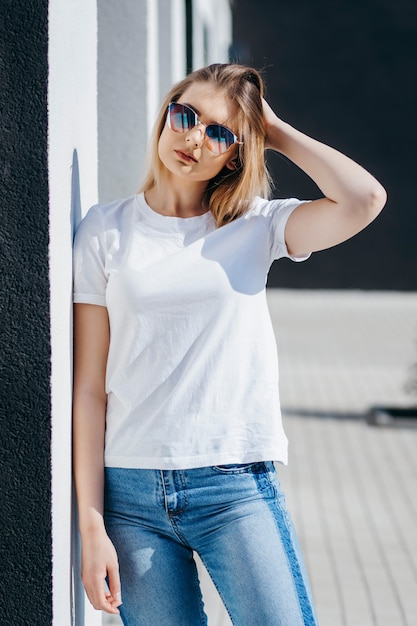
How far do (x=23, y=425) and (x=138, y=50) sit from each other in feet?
8.27

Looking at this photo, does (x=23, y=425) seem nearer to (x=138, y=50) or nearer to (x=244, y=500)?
(x=244, y=500)

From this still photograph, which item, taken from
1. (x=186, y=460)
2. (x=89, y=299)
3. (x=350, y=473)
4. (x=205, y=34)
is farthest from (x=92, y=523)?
(x=205, y=34)

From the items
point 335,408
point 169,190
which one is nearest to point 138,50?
point 169,190

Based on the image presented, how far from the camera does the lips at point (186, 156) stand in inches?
89.7

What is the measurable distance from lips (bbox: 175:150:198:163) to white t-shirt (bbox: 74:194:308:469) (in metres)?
0.17

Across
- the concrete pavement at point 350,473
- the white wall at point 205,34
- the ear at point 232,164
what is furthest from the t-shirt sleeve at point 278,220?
the white wall at point 205,34

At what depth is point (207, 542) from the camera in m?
2.17

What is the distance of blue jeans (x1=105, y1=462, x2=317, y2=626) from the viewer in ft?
6.94

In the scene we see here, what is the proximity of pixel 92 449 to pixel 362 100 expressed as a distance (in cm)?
1693

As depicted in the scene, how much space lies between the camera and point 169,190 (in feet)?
7.72

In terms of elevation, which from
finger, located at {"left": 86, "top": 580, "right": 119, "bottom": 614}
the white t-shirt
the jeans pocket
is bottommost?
finger, located at {"left": 86, "top": 580, "right": 119, "bottom": 614}

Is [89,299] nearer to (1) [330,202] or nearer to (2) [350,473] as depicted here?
(1) [330,202]

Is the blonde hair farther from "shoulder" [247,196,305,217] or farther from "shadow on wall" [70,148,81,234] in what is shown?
"shadow on wall" [70,148,81,234]

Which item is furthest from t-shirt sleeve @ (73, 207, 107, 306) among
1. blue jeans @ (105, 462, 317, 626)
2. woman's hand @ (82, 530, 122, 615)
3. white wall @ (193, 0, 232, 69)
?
white wall @ (193, 0, 232, 69)
